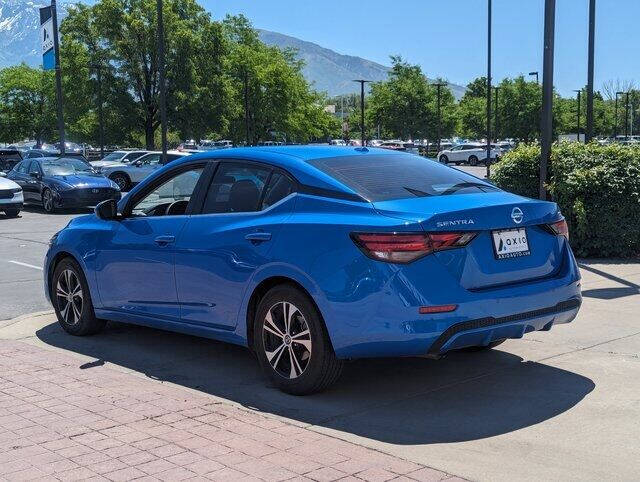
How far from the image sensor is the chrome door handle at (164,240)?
5975 mm

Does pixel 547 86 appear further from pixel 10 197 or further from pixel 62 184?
pixel 62 184

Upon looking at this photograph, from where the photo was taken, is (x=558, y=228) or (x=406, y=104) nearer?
(x=558, y=228)

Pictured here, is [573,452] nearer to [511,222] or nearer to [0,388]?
[511,222]

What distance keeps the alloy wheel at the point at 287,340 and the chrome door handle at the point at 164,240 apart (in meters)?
1.17

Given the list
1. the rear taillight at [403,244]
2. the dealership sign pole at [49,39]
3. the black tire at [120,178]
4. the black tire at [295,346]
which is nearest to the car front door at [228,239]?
the black tire at [295,346]

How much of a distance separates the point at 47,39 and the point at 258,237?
25611 mm

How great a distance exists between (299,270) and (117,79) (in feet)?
139

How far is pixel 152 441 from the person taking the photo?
4.43 meters

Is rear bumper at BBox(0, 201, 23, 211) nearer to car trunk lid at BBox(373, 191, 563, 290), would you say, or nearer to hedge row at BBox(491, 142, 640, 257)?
hedge row at BBox(491, 142, 640, 257)

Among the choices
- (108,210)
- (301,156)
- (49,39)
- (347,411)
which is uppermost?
(49,39)

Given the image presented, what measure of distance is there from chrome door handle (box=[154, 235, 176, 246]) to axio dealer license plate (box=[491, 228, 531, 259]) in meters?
2.45

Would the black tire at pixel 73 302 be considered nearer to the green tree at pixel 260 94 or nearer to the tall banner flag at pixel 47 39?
the tall banner flag at pixel 47 39

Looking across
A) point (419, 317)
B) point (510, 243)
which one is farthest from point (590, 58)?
point (419, 317)

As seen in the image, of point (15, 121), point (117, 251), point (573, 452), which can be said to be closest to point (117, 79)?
point (15, 121)
